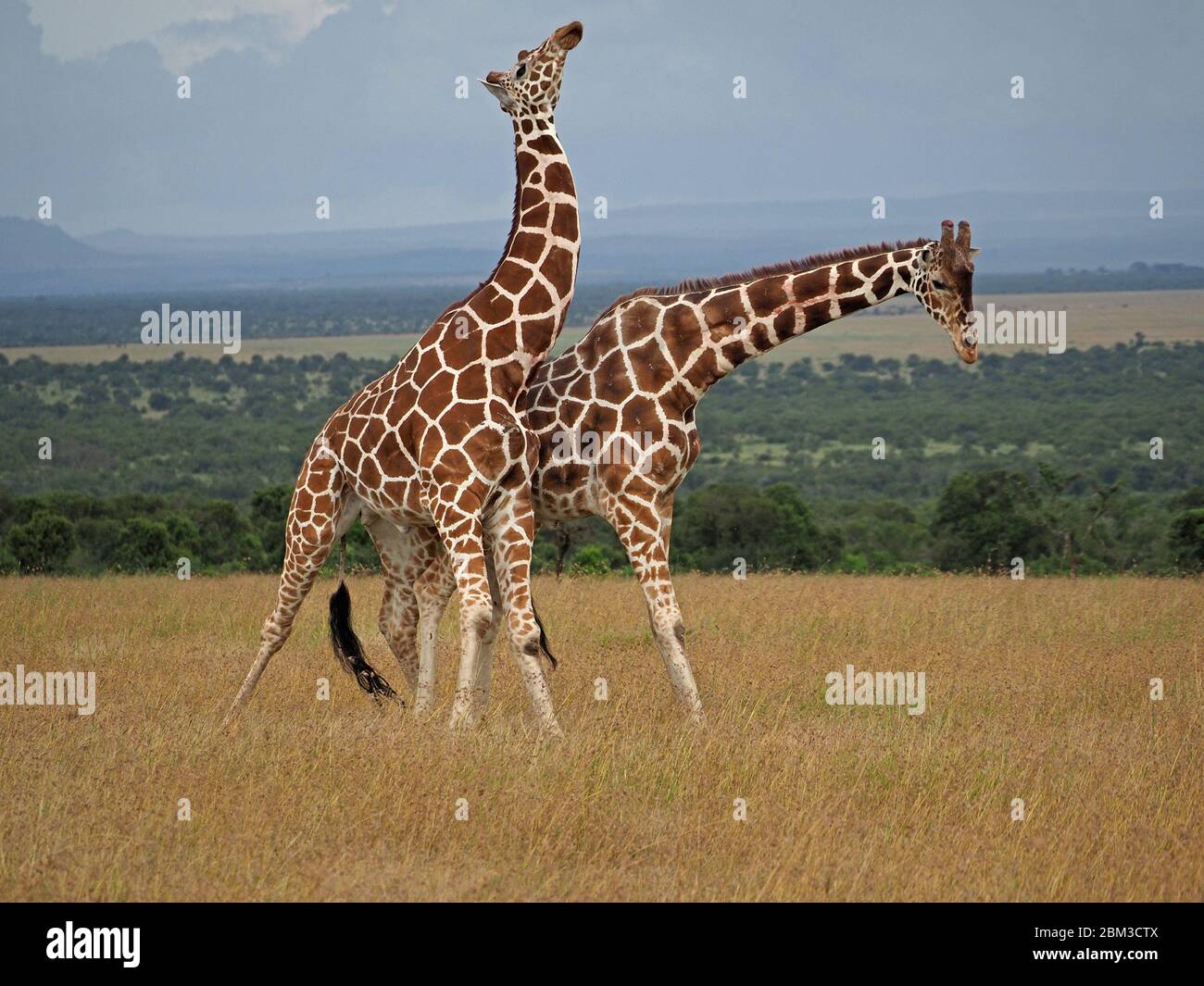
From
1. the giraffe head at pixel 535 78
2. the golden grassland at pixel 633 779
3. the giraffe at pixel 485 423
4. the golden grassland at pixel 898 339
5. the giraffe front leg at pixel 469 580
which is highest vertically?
the golden grassland at pixel 898 339

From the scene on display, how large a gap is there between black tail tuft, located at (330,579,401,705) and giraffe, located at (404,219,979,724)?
76cm

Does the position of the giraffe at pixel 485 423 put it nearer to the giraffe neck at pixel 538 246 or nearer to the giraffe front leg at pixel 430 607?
the giraffe neck at pixel 538 246

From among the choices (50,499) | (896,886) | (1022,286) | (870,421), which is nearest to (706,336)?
(896,886)

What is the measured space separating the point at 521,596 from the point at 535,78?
10.1 feet

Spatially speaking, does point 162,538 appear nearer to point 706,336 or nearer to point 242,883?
point 706,336

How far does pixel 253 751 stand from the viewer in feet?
27.7

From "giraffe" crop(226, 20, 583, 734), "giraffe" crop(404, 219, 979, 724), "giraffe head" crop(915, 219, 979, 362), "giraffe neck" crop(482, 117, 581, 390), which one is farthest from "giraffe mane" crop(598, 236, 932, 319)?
"giraffe" crop(226, 20, 583, 734)

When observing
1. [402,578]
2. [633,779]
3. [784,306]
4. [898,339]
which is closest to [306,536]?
[402,578]

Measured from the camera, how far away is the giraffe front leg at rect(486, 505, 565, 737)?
9070 mm

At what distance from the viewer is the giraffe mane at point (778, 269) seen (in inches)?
376

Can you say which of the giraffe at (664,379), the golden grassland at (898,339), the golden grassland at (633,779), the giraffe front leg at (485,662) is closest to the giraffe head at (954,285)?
the giraffe at (664,379)

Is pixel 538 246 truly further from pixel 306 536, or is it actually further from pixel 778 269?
pixel 306 536

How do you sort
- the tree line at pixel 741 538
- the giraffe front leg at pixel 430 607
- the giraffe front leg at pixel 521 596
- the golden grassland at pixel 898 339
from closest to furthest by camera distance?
the giraffe front leg at pixel 521 596 < the giraffe front leg at pixel 430 607 < the tree line at pixel 741 538 < the golden grassland at pixel 898 339

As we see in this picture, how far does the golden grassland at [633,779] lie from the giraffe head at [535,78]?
12.2 ft
